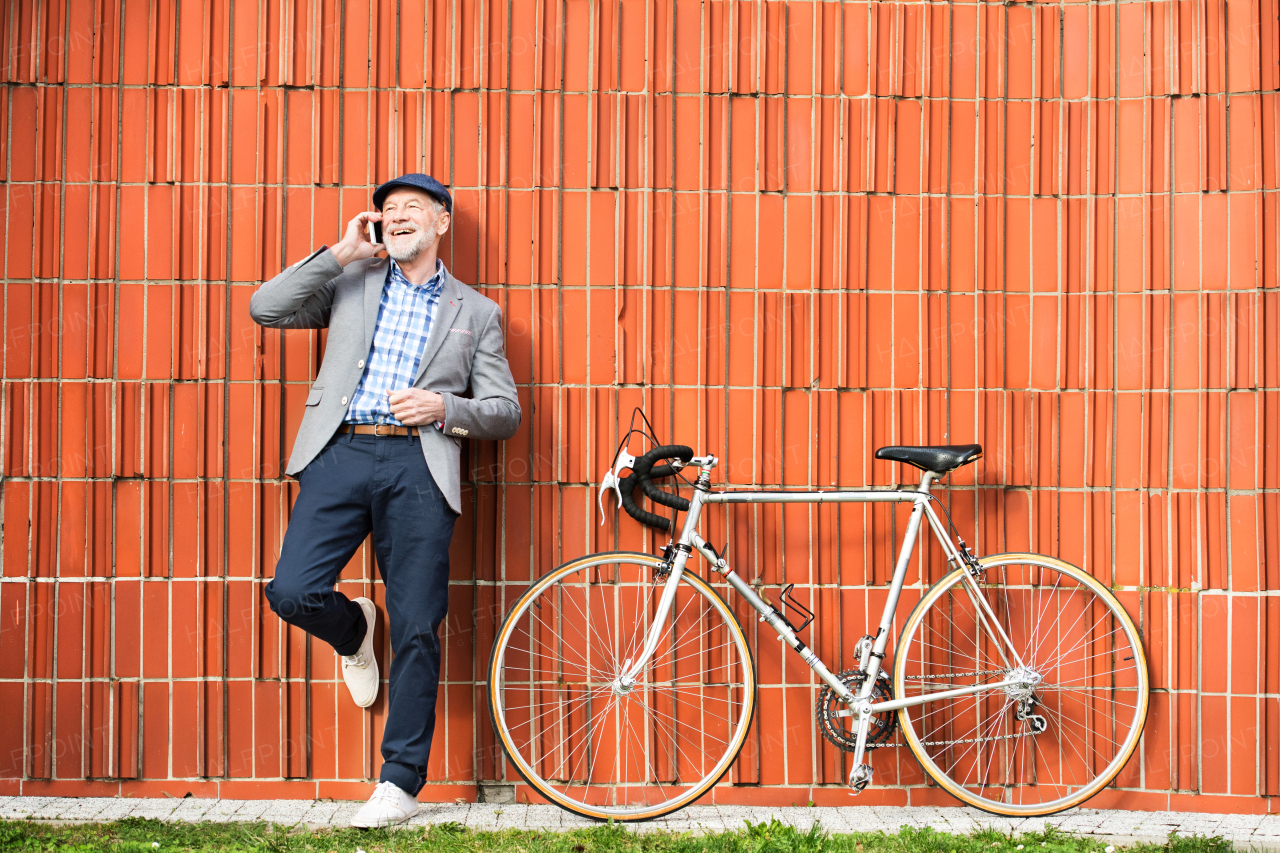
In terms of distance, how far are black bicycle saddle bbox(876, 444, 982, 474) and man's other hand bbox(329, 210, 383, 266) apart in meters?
2.16

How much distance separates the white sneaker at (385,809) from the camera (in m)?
3.21

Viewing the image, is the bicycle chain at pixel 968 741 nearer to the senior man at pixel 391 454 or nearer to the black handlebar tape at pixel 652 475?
the black handlebar tape at pixel 652 475

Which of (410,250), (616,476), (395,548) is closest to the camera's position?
(395,548)

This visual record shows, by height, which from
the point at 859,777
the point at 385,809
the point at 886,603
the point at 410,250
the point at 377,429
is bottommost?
the point at 385,809

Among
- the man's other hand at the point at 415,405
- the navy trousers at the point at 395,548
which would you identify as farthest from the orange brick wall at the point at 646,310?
the man's other hand at the point at 415,405

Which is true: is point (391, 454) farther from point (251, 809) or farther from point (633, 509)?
point (251, 809)

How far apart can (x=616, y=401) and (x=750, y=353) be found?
599mm

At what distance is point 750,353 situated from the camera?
12.1ft

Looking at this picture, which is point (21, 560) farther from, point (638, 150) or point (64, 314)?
point (638, 150)

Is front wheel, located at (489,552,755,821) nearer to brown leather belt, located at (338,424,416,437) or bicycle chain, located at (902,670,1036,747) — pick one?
bicycle chain, located at (902,670,1036,747)

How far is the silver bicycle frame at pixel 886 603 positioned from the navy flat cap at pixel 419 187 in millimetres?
1472

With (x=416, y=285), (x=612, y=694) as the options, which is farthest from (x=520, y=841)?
(x=416, y=285)

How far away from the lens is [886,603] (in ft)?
11.4

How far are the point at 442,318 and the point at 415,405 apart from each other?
38 centimetres
